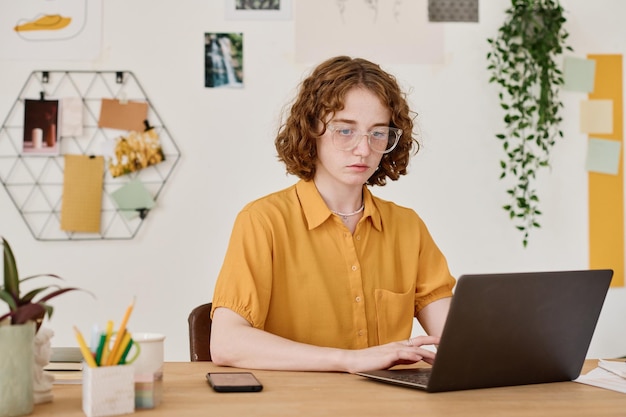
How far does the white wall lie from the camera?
2.91 meters

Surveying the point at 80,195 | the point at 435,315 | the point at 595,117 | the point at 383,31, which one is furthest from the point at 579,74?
the point at 80,195

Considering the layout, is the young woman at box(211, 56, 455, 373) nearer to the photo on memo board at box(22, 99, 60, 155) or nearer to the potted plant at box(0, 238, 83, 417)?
the potted plant at box(0, 238, 83, 417)

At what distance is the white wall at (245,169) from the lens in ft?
9.55

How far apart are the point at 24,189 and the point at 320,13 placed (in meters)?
1.31

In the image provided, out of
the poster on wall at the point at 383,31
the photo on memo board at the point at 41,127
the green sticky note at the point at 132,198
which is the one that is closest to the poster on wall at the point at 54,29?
the photo on memo board at the point at 41,127

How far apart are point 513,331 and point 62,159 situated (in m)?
2.07

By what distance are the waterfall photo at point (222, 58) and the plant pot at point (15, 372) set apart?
192 centimetres

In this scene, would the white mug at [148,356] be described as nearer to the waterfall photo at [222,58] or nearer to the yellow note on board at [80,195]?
the yellow note on board at [80,195]

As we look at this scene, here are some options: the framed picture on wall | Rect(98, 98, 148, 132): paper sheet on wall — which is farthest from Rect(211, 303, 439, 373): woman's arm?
the framed picture on wall

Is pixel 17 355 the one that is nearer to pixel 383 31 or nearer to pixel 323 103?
pixel 323 103

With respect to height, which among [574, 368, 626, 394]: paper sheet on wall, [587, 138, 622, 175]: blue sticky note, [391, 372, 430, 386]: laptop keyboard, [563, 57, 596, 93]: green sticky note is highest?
[563, 57, 596, 93]: green sticky note

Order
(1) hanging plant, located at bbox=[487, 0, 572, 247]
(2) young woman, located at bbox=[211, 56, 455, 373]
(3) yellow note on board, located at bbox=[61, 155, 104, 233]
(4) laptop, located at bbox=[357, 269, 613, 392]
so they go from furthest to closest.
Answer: (1) hanging plant, located at bbox=[487, 0, 572, 247] < (3) yellow note on board, located at bbox=[61, 155, 104, 233] < (2) young woman, located at bbox=[211, 56, 455, 373] < (4) laptop, located at bbox=[357, 269, 613, 392]

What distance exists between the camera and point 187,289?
294 centimetres

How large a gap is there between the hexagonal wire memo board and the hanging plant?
1.34 metres
